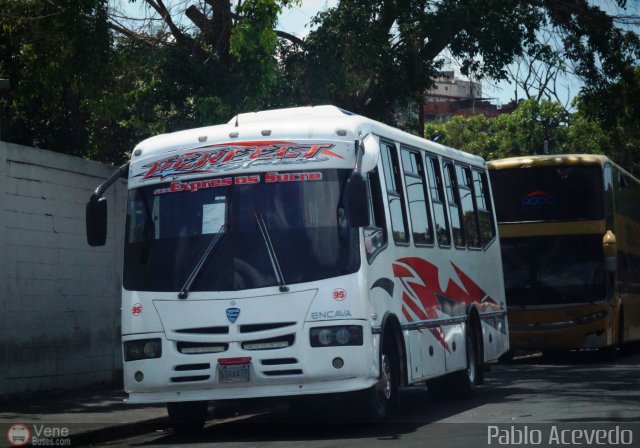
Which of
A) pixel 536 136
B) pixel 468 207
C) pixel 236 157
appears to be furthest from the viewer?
pixel 536 136

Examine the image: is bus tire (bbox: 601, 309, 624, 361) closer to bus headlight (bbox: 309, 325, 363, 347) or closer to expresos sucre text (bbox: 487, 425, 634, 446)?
expresos sucre text (bbox: 487, 425, 634, 446)

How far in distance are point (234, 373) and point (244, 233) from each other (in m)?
1.38

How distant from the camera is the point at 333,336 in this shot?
1145 cm

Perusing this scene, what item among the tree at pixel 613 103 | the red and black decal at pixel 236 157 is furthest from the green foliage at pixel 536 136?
the red and black decal at pixel 236 157

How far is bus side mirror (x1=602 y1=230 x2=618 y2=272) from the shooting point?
74.6ft

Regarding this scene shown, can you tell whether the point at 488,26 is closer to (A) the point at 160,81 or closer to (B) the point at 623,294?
(A) the point at 160,81

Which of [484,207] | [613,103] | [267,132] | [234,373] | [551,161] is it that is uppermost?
[613,103]

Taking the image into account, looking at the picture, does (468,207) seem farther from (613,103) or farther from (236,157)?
(613,103)

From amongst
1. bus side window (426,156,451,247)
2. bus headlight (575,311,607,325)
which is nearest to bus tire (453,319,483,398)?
bus side window (426,156,451,247)

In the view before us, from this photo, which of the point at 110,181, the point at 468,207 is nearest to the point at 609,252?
the point at 468,207

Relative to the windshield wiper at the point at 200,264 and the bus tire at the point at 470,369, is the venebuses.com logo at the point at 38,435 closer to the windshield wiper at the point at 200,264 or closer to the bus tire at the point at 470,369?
the windshield wiper at the point at 200,264

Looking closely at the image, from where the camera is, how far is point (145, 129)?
936 inches

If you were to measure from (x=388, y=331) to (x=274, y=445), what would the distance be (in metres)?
2.10

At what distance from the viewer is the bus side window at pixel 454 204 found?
52.3 feet
